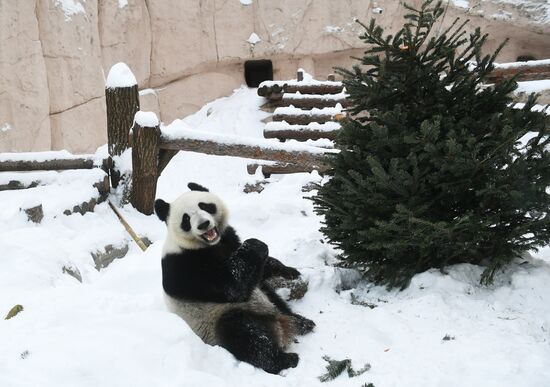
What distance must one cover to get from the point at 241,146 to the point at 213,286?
3084 millimetres

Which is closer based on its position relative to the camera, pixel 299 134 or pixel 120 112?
pixel 120 112

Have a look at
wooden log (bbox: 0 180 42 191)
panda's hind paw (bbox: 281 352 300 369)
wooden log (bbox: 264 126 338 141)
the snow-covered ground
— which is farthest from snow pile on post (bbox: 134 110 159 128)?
wooden log (bbox: 264 126 338 141)

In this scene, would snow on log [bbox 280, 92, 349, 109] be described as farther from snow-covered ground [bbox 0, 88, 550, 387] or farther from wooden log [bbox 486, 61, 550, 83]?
snow-covered ground [bbox 0, 88, 550, 387]

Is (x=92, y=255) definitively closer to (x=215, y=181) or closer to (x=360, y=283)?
(x=360, y=283)

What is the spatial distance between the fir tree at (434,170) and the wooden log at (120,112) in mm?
3704

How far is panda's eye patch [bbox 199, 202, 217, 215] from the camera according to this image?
11.0 ft

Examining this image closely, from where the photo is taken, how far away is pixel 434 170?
321 centimetres

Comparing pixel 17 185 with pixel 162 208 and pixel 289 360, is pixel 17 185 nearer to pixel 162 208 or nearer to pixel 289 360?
pixel 162 208

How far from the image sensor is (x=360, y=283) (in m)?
3.61

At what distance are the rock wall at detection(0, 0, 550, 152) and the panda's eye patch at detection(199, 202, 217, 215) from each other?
866cm

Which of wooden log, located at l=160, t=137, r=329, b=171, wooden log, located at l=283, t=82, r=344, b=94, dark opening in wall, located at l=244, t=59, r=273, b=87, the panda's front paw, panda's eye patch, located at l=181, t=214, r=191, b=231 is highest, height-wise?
panda's eye patch, located at l=181, t=214, r=191, b=231

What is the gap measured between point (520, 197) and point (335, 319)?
1.27 meters

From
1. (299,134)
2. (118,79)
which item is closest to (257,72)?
(299,134)

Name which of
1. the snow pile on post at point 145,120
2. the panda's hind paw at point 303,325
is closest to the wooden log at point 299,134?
the snow pile on post at point 145,120
